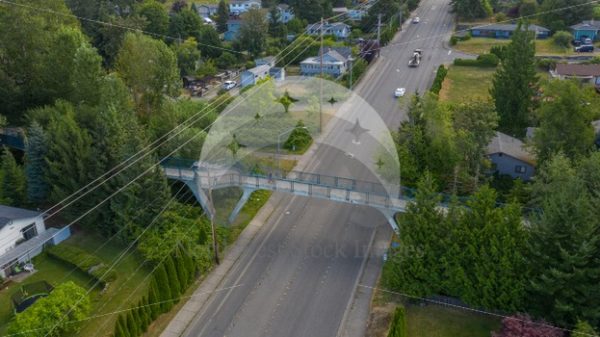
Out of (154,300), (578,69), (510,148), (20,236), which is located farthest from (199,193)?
(578,69)

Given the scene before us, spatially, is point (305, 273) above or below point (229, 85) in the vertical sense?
below

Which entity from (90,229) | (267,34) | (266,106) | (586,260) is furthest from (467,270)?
(267,34)

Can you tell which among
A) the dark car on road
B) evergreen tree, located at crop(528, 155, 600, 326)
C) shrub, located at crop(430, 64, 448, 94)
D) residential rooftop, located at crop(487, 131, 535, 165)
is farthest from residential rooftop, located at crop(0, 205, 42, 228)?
the dark car on road

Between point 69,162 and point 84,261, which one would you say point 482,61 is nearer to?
point 69,162

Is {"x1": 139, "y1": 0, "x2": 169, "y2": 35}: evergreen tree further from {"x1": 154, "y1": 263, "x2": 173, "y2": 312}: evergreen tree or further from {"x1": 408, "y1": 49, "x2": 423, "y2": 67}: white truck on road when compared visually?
{"x1": 154, "y1": 263, "x2": 173, "y2": 312}: evergreen tree

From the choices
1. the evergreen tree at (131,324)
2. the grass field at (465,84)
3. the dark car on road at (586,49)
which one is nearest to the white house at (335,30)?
the grass field at (465,84)

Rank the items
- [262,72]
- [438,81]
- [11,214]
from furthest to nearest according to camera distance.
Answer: [262,72], [438,81], [11,214]

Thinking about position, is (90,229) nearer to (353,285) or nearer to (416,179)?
(353,285)
